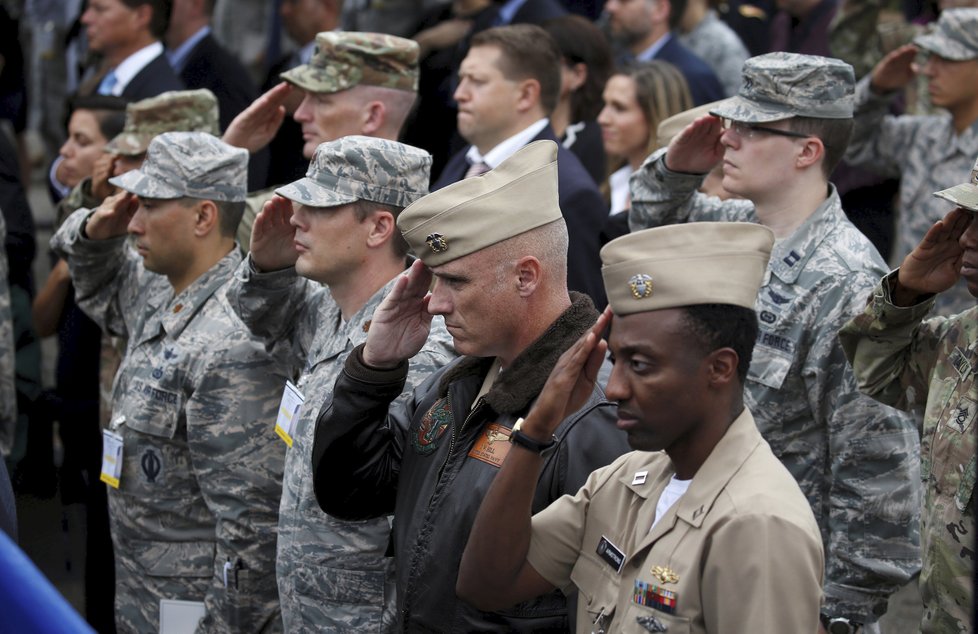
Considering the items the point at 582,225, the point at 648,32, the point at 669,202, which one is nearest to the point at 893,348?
the point at 669,202

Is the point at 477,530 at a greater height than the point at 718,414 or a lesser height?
lesser

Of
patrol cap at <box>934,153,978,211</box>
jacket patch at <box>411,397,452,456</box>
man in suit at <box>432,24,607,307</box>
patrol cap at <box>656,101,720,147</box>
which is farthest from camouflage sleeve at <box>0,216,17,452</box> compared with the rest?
patrol cap at <box>934,153,978,211</box>

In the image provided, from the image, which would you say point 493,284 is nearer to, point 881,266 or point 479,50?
point 881,266

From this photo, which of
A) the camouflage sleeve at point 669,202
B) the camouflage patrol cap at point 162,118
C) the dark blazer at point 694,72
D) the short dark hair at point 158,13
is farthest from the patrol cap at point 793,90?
the short dark hair at point 158,13

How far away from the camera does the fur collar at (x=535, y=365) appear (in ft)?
10.8

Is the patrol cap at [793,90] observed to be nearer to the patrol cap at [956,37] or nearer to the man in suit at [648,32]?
the patrol cap at [956,37]

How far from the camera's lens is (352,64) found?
236 inches

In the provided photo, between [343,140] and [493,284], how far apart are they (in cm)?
124

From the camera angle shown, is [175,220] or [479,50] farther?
[479,50]

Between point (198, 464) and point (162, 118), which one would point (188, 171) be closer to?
point (198, 464)

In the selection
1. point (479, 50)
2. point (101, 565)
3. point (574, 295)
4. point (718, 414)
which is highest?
point (718, 414)

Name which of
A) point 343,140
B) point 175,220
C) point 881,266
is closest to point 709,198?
point 881,266

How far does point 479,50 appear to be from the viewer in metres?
6.30

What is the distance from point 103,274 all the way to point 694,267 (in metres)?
3.34
